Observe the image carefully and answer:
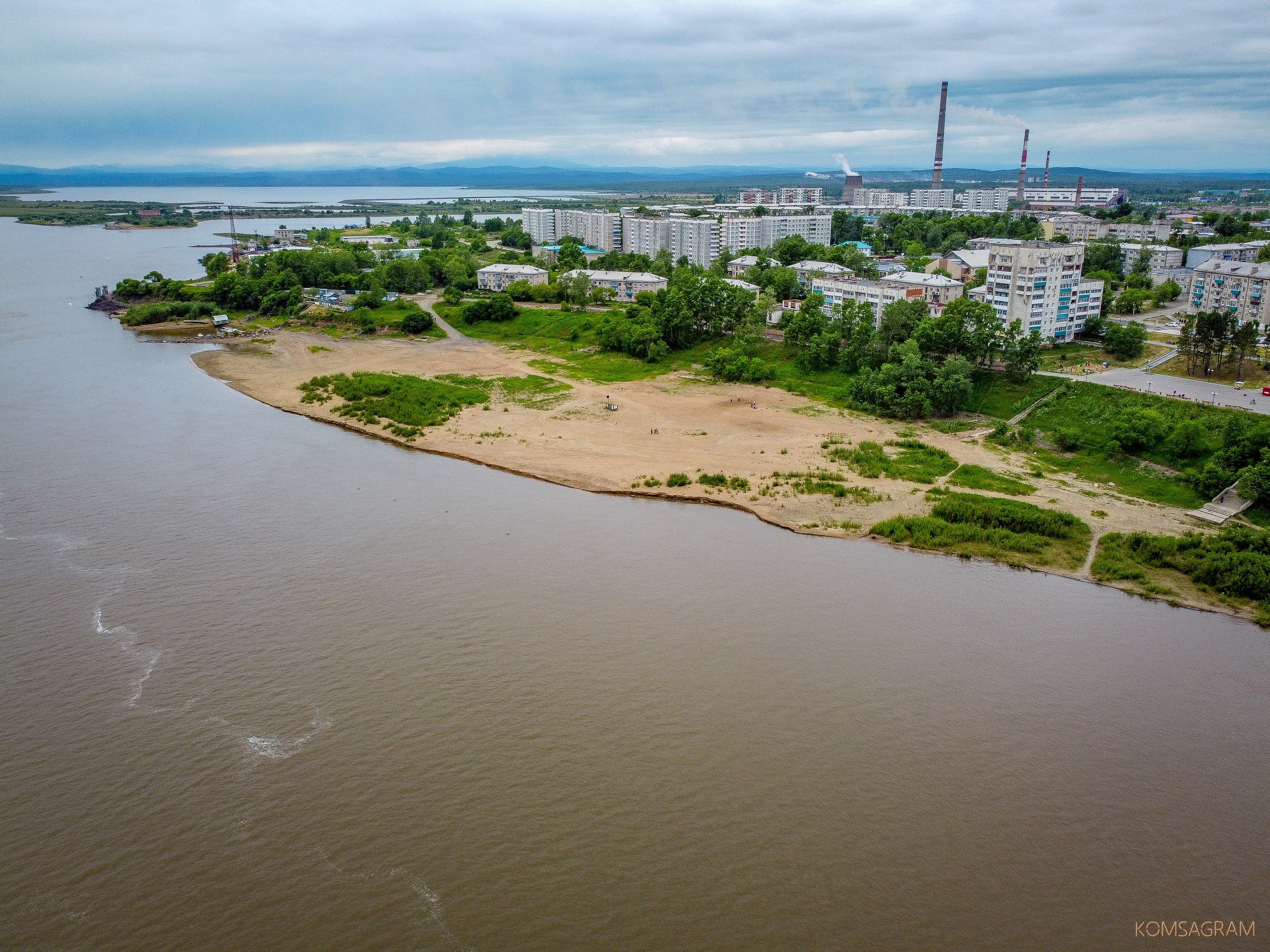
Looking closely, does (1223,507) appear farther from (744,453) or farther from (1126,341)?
(1126,341)

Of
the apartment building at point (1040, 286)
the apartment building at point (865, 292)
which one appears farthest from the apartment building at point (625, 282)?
the apartment building at point (1040, 286)

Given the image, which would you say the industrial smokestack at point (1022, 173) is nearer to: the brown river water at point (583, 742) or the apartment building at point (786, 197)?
the apartment building at point (786, 197)

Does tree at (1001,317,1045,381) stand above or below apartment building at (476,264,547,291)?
below

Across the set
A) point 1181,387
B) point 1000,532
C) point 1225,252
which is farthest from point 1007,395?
point 1225,252

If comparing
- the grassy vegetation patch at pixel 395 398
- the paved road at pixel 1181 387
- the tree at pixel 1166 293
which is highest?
the tree at pixel 1166 293

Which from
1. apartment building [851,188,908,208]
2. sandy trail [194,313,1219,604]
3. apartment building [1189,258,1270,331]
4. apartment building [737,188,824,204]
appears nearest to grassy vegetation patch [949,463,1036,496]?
sandy trail [194,313,1219,604]

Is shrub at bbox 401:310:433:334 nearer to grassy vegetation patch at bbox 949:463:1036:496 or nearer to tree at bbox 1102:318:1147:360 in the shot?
grassy vegetation patch at bbox 949:463:1036:496

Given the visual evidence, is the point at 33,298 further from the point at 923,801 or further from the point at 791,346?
the point at 923,801
